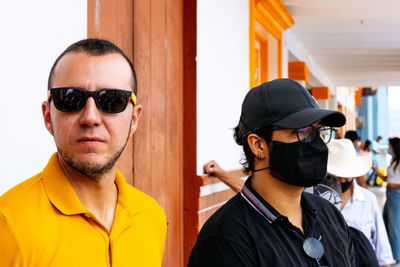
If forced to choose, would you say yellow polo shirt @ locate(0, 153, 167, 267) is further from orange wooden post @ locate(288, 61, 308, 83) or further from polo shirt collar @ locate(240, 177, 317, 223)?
orange wooden post @ locate(288, 61, 308, 83)

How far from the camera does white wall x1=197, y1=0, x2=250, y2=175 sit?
372 cm

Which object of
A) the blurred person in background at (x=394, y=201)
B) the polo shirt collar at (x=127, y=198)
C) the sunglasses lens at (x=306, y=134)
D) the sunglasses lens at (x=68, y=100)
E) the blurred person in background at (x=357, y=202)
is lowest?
the blurred person in background at (x=394, y=201)

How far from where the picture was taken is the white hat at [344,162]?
3.51 meters

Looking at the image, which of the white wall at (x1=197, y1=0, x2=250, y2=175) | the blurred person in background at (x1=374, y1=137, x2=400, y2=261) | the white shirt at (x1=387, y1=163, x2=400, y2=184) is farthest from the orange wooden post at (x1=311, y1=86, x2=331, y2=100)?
the white wall at (x1=197, y1=0, x2=250, y2=175)

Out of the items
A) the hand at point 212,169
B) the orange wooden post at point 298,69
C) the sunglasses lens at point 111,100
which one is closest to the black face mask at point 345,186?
the hand at point 212,169

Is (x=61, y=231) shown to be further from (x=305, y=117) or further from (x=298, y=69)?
(x=298, y=69)

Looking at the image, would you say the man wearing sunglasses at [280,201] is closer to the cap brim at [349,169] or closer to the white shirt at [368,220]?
the cap brim at [349,169]

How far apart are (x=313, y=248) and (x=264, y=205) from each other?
0.75ft

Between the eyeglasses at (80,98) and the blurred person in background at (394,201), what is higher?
the eyeglasses at (80,98)

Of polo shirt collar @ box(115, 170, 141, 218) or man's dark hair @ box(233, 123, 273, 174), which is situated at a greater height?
man's dark hair @ box(233, 123, 273, 174)

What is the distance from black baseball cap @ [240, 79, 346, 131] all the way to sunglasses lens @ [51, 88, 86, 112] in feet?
2.42

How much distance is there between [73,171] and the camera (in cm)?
143

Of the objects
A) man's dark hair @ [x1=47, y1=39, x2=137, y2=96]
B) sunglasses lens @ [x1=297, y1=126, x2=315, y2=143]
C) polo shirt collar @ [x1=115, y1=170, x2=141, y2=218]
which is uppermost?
man's dark hair @ [x1=47, y1=39, x2=137, y2=96]

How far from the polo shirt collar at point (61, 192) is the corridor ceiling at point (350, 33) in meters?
5.62
